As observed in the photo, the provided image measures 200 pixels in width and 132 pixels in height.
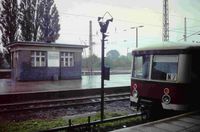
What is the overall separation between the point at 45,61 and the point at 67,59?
2.37 metres

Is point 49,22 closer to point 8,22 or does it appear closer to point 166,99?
point 8,22

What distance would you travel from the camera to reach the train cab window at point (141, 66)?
809 cm

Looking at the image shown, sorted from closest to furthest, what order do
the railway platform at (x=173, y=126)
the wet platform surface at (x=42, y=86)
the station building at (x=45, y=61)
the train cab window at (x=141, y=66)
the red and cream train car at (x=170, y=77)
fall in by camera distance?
the railway platform at (x=173, y=126), the red and cream train car at (x=170, y=77), the train cab window at (x=141, y=66), the wet platform surface at (x=42, y=86), the station building at (x=45, y=61)

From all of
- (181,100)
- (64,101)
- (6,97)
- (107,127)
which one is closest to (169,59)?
(181,100)

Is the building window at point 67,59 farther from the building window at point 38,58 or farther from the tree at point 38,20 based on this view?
the tree at point 38,20

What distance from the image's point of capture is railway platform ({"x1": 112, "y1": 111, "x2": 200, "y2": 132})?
5.68 metres

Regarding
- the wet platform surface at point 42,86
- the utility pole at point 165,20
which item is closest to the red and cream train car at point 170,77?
the wet platform surface at point 42,86

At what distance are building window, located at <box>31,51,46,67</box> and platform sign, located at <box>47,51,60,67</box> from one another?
0.47 metres

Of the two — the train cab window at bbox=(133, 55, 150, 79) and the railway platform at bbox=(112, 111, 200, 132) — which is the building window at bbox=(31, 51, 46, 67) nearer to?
the train cab window at bbox=(133, 55, 150, 79)

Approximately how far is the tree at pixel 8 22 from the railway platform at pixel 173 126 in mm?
25168

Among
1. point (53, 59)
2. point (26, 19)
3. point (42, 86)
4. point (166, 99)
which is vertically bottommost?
point (42, 86)

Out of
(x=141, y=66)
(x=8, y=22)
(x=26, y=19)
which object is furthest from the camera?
(x=26, y=19)

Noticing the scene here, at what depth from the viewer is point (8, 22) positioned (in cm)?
2864

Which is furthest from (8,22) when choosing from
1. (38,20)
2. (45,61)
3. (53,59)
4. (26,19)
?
(53,59)
